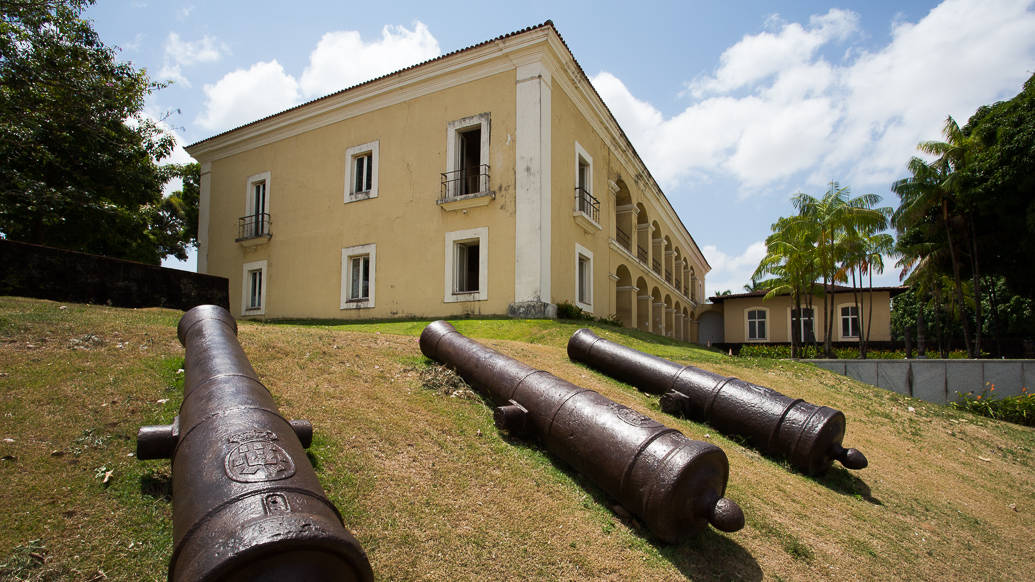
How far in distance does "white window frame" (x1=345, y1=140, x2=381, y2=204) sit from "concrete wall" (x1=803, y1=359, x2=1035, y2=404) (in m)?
14.5

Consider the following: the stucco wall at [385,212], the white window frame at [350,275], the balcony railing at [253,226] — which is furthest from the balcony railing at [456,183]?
the balcony railing at [253,226]

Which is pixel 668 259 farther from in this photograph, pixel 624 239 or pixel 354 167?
pixel 354 167

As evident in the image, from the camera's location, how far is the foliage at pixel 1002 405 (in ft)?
36.1

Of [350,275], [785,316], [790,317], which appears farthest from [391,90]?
[785,316]

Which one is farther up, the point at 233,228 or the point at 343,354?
the point at 233,228

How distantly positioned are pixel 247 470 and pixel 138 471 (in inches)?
67.2

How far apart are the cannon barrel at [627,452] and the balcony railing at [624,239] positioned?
63.1ft

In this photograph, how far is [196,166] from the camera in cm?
2931

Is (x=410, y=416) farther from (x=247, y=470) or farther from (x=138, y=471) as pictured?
(x=247, y=470)

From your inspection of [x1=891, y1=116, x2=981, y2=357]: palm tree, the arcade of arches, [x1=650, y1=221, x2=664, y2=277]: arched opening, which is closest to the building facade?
the arcade of arches

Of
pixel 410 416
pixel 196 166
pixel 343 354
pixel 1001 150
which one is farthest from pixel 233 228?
pixel 1001 150

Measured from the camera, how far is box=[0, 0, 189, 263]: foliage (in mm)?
12023

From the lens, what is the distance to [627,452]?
384 centimetres

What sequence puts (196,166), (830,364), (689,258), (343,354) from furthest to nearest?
(689,258) → (196,166) → (830,364) → (343,354)
